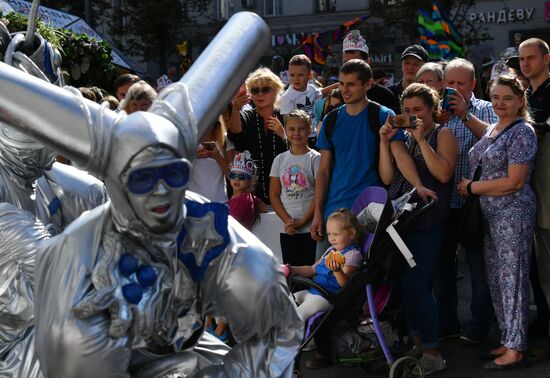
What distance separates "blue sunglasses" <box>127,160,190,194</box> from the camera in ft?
7.48

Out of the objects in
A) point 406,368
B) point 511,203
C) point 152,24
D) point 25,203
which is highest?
point 152,24

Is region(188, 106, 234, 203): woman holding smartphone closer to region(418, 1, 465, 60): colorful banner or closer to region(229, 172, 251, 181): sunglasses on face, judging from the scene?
region(229, 172, 251, 181): sunglasses on face

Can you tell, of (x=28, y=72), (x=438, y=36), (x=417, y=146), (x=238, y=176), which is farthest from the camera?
(x=438, y=36)

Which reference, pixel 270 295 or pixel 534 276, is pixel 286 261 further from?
pixel 270 295

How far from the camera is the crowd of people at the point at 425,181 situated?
18.0ft

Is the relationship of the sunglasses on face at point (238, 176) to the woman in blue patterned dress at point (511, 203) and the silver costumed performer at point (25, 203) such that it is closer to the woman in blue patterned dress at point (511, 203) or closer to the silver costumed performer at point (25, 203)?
the woman in blue patterned dress at point (511, 203)

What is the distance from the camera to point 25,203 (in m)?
3.40

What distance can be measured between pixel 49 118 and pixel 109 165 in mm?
196

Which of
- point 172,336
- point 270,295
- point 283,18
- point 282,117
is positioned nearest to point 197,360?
point 172,336

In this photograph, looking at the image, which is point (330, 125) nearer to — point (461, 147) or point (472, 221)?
point (461, 147)

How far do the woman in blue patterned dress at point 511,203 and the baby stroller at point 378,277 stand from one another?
A: 0.57 meters

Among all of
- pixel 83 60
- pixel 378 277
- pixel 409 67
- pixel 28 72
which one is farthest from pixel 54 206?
pixel 83 60

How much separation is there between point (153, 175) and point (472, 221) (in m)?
3.73

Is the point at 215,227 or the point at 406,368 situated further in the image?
the point at 406,368
